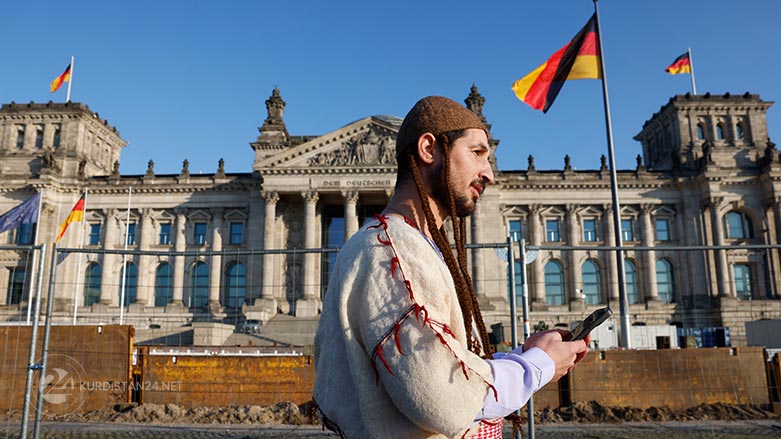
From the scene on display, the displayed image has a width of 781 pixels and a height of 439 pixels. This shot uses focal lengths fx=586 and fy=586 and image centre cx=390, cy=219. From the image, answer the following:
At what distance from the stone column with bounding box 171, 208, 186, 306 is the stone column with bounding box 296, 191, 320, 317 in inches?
385

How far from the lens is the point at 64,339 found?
41.8ft

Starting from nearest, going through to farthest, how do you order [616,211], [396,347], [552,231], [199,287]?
[396,347], [616,211], [199,287], [552,231]

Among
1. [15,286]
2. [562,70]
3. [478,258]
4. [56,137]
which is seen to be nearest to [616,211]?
[562,70]

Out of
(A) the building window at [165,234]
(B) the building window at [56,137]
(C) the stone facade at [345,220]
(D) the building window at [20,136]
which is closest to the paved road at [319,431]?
(C) the stone facade at [345,220]

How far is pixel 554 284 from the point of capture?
4784cm

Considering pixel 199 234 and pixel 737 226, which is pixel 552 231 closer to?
pixel 737 226

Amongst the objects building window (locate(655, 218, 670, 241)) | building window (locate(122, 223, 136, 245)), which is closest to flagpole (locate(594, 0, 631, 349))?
building window (locate(655, 218, 670, 241))

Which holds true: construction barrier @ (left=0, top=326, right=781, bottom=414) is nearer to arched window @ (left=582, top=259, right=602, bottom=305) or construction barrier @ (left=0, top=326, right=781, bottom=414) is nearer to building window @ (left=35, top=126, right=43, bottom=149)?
arched window @ (left=582, top=259, right=602, bottom=305)

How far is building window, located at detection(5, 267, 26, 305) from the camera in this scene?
45156 mm

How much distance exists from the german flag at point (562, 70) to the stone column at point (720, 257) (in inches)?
1278

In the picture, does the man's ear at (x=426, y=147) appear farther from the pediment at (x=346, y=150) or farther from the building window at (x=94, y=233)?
the building window at (x=94, y=233)

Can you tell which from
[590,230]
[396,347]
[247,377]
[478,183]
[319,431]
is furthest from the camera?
[590,230]

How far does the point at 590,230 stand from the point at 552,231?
3.14m

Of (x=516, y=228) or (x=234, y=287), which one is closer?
(x=234, y=287)
